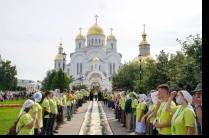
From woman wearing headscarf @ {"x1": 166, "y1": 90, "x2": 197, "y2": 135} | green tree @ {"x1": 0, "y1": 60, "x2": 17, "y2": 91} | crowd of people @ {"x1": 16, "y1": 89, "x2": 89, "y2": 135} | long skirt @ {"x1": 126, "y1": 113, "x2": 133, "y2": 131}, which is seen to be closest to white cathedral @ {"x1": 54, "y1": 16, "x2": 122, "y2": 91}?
green tree @ {"x1": 0, "y1": 60, "x2": 17, "y2": 91}

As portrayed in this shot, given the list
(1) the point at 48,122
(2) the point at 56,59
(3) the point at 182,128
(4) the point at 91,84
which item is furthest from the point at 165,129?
(2) the point at 56,59

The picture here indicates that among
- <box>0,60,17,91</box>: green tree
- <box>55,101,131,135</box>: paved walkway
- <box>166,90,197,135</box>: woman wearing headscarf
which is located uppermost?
<box>0,60,17,91</box>: green tree

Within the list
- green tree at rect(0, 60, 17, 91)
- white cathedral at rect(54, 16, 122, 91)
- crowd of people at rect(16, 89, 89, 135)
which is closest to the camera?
crowd of people at rect(16, 89, 89, 135)

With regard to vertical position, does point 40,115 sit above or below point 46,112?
above

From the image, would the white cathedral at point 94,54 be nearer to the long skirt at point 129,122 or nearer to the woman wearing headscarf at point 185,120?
the long skirt at point 129,122

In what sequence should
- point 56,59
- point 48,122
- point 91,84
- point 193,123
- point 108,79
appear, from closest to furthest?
1. point 193,123
2. point 48,122
3. point 91,84
4. point 108,79
5. point 56,59

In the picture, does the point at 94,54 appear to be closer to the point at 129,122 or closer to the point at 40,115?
the point at 129,122

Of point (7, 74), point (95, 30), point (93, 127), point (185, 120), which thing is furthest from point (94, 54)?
point (185, 120)

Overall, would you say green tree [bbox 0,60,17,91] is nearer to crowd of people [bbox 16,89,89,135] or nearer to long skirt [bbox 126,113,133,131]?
crowd of people [bbox 16,89,89,135]

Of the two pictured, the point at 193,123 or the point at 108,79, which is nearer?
the point at 193,123

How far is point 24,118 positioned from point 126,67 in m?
31.8

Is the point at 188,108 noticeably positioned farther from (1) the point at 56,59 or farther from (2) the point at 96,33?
(1) the point at 56,59

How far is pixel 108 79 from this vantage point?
253 feet

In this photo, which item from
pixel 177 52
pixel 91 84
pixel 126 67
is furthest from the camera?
pixel 91 84
